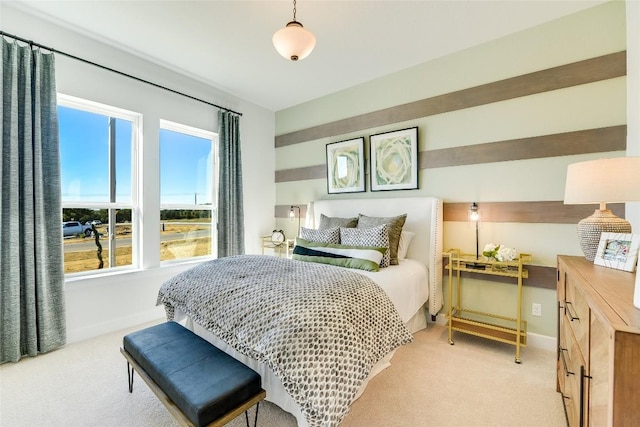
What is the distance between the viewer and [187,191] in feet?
12.3

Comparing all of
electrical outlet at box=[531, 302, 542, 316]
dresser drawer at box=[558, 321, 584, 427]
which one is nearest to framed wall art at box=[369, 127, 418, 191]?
electrical outlet at box=[531, 302, 542, 316]

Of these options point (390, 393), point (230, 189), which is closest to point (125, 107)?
point (230, 189)

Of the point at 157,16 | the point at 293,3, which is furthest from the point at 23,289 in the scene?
the point at 293,3

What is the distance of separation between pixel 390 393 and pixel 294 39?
2495mm

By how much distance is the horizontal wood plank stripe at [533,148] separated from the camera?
2287mm

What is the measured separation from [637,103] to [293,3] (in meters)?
2.63

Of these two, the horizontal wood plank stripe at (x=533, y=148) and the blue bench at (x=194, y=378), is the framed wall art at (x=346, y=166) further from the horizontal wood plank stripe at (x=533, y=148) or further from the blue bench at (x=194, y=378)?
the blue bench at (x=194, y=378)

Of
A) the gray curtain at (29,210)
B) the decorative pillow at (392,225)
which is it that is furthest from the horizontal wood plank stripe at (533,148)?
the gray curtain at (29,210)

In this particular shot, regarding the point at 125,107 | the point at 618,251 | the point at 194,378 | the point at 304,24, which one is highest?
the point at 304,24

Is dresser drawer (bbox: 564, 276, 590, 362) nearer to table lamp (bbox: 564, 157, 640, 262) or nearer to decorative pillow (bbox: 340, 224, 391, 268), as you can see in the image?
table lamp (bbox: 564, 157, 640, 262)

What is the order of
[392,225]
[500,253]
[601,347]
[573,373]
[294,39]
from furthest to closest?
[392,225]
[500,253]
[294,39]
[573,373]
[601,347]

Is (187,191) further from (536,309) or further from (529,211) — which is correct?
(536,309)

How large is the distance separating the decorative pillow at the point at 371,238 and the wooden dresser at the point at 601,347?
129 cm

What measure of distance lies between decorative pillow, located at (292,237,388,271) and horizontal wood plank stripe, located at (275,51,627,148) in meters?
1.72
